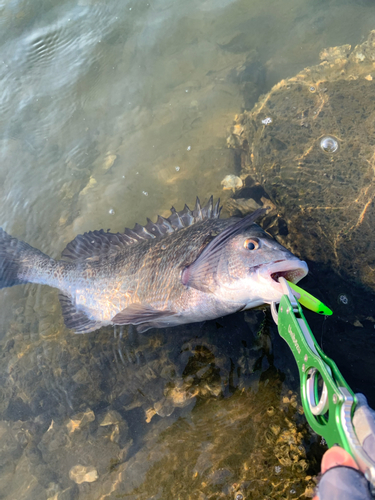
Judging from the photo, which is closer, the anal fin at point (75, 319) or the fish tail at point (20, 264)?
the anal fin at point (75, 319)

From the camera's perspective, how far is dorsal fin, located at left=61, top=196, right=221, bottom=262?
390cm

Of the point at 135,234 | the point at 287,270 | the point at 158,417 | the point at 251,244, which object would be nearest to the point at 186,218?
the point at 135,234

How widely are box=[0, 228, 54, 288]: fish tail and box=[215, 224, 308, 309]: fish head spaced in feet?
8.74

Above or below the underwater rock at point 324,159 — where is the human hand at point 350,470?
above

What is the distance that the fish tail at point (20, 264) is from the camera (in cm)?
432

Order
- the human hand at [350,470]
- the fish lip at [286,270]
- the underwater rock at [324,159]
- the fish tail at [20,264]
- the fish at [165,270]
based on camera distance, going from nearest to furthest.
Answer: the human hand at [350,470] < the fish lip at [286,270] < the fish at [165,270] < the underwater rock at [324,159] < the fish tail at [20,264]

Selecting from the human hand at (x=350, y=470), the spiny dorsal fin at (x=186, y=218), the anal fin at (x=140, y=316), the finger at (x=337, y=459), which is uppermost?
the human hand at (x=350, y=470)

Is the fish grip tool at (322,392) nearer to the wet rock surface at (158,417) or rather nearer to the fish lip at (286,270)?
the fish lip at (286,270)

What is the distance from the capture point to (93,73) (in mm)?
7035

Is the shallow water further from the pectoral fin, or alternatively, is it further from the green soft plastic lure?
the green soft plastic lure

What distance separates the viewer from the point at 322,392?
1.78 m

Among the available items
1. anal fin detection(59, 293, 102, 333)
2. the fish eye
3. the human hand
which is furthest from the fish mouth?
anal fin detection(59, 293, 102, 333)

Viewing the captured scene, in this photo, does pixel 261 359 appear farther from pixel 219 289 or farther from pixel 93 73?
pixel 93 73

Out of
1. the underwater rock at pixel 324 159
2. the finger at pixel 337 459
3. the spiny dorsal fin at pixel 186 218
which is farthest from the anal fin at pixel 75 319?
the finger at pixel 337 459
